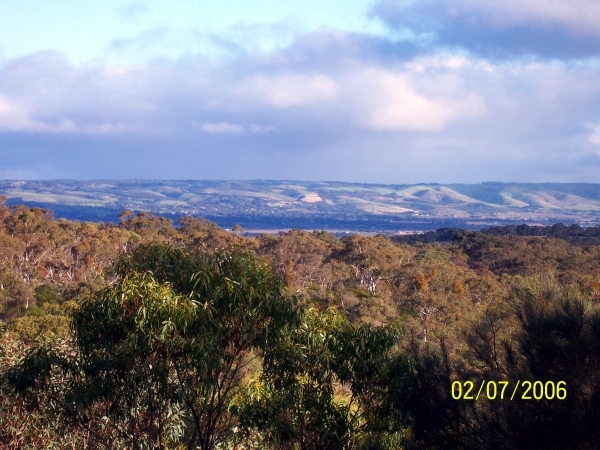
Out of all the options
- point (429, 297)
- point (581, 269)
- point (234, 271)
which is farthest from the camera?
point (581, 269)

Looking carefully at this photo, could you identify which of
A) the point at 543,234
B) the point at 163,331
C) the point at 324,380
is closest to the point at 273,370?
the point at 324,380

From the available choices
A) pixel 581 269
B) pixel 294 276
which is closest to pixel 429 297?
pixel 294 276

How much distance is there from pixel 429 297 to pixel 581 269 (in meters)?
13.8

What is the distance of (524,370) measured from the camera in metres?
6.54

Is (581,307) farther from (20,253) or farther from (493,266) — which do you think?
(493,266)

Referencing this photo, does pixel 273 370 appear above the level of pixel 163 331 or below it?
below
